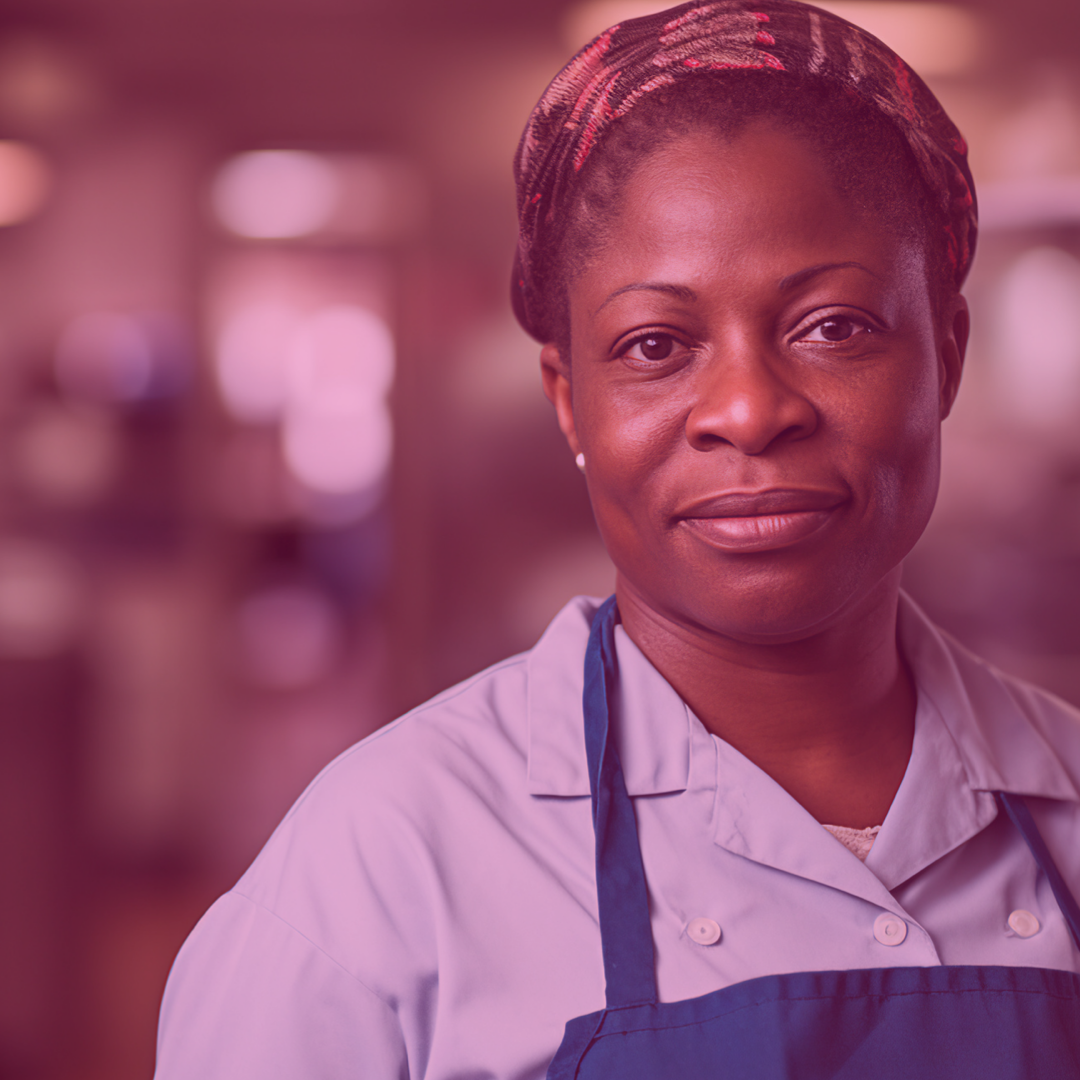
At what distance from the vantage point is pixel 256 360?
4.30 meters

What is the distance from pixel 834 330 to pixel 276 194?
3050 mm

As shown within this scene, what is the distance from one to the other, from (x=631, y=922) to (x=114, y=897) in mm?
2658

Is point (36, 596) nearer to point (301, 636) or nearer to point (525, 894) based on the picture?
point (301, 636)

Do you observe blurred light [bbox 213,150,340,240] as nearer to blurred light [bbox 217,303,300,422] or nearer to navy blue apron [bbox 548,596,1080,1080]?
blurred light [bbox 217,303,300,422]

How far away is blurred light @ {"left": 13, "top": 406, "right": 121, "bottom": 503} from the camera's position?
320cm

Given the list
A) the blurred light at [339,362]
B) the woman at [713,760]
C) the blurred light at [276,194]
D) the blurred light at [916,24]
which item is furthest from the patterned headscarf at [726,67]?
the blurred light at [339,362]

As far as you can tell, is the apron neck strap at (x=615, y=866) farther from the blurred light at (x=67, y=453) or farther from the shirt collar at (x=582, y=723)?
the blurred light at (x=67, y=453)

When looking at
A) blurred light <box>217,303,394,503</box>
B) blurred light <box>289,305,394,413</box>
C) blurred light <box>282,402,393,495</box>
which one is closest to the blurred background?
blurred light <box>217,303,394,503</box>

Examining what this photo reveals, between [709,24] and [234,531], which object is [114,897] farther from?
[709,24]

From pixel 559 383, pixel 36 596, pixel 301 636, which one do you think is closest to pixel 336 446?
pixel 301 636

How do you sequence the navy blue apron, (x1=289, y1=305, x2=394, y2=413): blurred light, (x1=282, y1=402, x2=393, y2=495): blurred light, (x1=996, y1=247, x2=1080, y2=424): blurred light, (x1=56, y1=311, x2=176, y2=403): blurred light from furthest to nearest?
1. (x1=282, y1=402, x2=393, y2=495): blurred light
2. (x1=289, y1=305, x2=394, y2=413): blurred light
3. (x1=56, y1=311, x2=176, y2=403): blurred light
4. (x1=996, y1=247, x2=1080, y2=424): blurred light
5. the navy blue apron

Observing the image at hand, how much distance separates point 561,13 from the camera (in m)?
2.83

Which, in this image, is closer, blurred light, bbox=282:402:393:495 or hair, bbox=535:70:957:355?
hair, bbox=535:70:957:355

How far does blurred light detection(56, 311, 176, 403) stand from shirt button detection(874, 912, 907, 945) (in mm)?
2933
